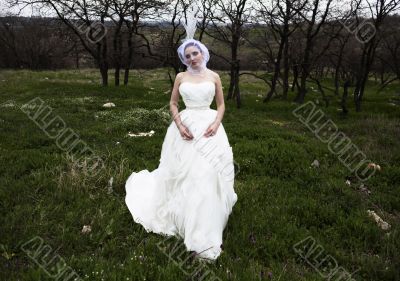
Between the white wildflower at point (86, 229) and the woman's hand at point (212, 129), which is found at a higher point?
the woman's hand at point (212, 129)

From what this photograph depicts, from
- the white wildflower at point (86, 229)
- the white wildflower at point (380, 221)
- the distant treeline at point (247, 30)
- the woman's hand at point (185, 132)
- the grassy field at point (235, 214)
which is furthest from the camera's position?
the distant treeline at point (247, 30)

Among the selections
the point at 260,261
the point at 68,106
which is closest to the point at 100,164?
the point at 260,261

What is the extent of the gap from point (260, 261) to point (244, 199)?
2.12 m

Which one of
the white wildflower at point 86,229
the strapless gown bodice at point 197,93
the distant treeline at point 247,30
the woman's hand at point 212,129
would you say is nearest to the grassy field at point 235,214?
the white wildflower at point 86,229

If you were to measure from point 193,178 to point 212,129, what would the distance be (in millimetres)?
948

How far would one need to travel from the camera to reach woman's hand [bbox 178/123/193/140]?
246 inches

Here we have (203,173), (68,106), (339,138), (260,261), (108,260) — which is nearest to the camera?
(108,260)

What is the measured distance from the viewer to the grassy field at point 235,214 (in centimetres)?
506

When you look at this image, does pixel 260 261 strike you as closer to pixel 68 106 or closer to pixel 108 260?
pixel 108 260

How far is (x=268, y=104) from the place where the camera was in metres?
21.1

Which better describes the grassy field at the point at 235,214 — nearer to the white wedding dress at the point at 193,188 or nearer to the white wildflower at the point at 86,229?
the white wildflower at the point at 86,229

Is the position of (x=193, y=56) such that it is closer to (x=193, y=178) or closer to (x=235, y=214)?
(x=193, y=178)

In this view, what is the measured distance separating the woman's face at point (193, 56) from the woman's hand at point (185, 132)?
→ 111cm

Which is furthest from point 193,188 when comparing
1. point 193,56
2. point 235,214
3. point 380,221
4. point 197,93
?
point 380,221
